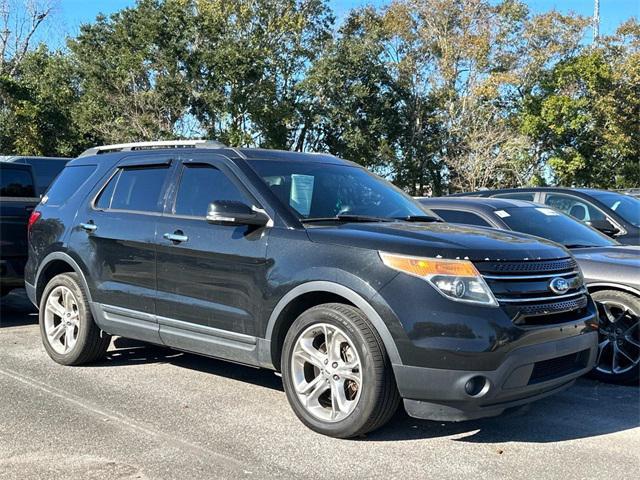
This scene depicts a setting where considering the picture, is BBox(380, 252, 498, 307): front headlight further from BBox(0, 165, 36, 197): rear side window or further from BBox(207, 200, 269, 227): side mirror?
BBox(0, 165, 36, 197): rear side window

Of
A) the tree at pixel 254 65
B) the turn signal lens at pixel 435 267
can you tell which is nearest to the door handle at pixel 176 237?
the turn signal lens at pixel 435 267

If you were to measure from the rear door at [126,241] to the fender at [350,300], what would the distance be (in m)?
1.27

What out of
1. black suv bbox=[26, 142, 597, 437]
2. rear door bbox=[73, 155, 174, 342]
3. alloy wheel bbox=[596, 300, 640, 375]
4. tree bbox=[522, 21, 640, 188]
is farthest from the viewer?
tree bbox=[522, 21, 640, 188]

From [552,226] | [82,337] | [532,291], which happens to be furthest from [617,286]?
[82,337]

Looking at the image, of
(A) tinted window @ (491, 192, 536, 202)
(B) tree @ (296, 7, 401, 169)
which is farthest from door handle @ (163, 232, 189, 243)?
(B) tree @ (296, 7, 401, 169)

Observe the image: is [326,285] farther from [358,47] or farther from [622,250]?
[358,47]

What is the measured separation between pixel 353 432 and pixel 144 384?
6.91 feet

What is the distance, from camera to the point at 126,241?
5449 millimetres

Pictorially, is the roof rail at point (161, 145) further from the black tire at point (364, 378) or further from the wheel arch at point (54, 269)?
the black tire at point (364, 378)

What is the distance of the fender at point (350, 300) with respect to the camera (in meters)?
3.96

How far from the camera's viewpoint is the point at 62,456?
12.9 feet

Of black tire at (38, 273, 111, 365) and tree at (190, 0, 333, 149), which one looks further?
tree at (190, 0, 333, 149)

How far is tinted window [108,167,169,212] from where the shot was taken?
550 cm

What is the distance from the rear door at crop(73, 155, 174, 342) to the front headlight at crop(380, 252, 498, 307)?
227 cm
